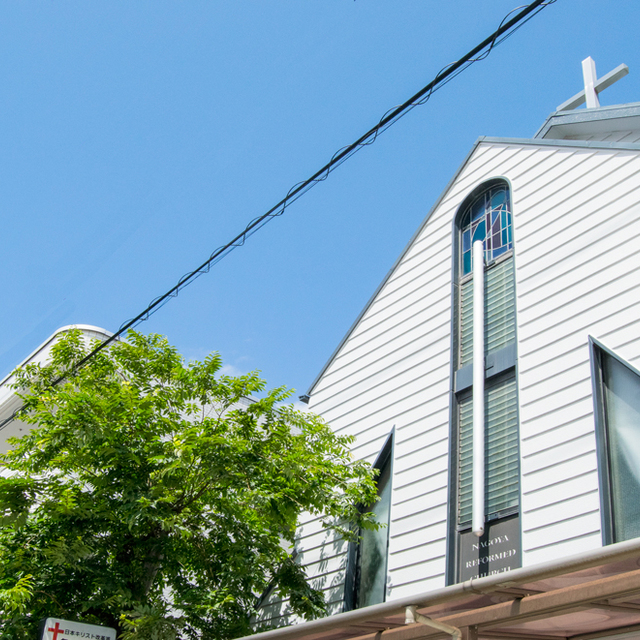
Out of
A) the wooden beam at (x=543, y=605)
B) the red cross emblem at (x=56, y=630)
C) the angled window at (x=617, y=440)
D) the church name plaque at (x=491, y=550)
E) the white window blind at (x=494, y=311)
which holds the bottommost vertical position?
the red cross emblem at (x=56, y=630)

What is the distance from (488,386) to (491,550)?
257 centimetres

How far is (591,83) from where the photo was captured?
15344 mm

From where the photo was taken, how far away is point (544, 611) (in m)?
5.01

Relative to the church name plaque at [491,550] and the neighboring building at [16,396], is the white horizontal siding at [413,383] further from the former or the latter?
the neighboring building at [16,396]

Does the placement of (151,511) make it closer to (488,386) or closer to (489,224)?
(488,386)

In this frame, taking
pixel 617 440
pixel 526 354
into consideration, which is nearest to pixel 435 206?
pixel 526 354

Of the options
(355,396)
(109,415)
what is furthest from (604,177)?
(109,415)

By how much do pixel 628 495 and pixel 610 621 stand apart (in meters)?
2.57

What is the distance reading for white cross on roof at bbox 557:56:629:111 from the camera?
14.9 m

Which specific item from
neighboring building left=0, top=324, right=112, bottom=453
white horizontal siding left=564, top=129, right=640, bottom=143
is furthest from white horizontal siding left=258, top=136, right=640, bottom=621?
neighboring building left=0, top=324, right=112, bottom=453

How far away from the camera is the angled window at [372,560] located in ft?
35.4

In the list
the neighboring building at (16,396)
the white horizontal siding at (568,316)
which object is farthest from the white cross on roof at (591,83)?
the neighboring building at (16,396)

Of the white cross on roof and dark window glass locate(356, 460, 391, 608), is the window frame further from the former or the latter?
the white cross on roof

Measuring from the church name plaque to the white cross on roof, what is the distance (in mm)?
9715
